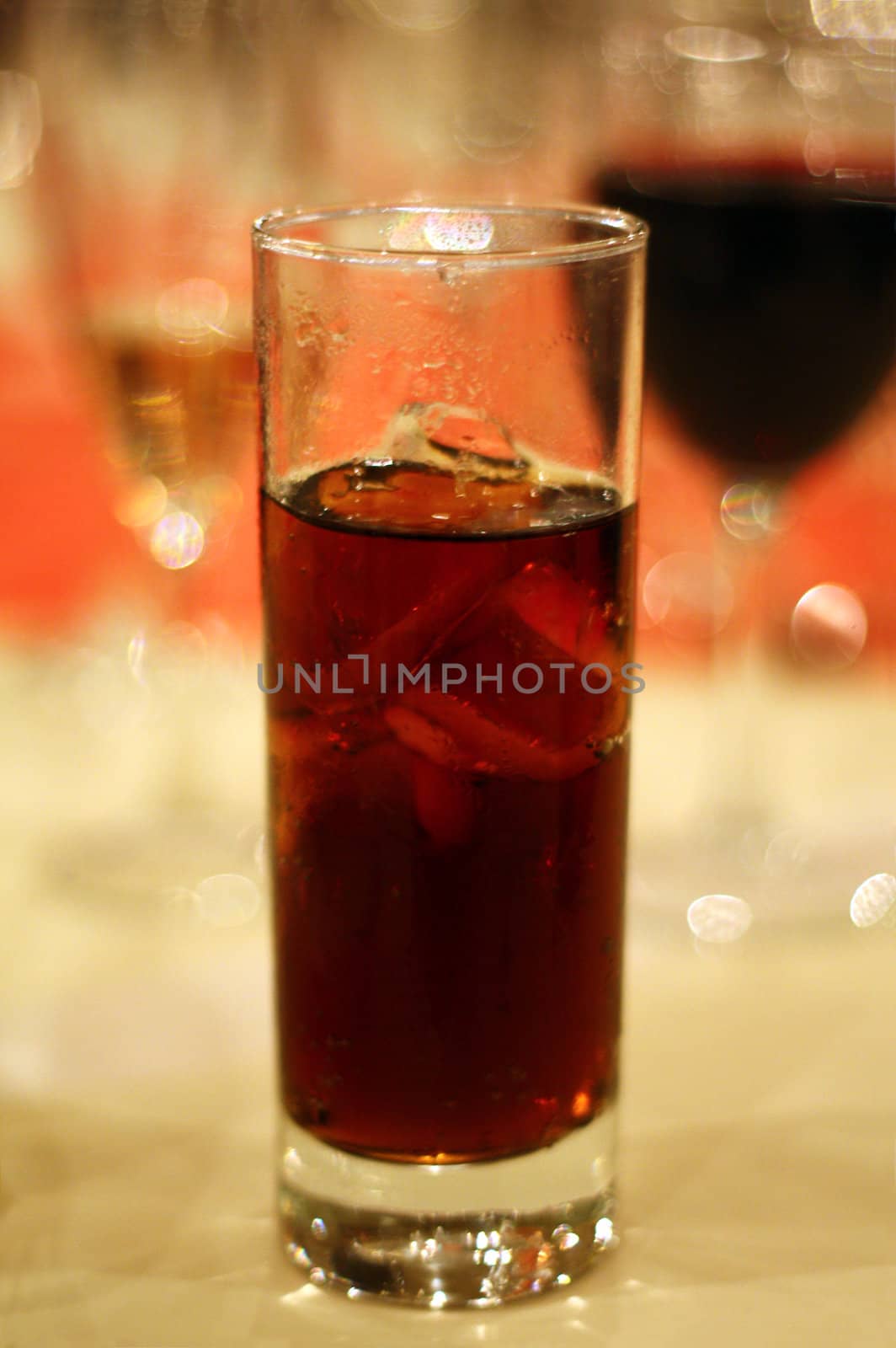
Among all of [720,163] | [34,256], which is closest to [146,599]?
[34,256]

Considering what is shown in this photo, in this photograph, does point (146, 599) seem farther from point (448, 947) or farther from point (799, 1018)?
point (448, 947)

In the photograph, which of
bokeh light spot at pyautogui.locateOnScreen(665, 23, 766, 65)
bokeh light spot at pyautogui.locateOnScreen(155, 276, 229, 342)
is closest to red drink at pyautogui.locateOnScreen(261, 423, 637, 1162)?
bokeh light spot at pyautogui.locateOnScreen(155, 276, 229, 342)

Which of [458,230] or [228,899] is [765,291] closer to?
[458,230]

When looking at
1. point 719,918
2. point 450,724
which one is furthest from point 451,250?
point 719,918

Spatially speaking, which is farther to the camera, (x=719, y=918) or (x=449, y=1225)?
(x=719, y=918)

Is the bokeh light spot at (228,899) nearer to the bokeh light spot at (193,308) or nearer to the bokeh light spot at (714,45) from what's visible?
the bokeh light spot at (193,308)

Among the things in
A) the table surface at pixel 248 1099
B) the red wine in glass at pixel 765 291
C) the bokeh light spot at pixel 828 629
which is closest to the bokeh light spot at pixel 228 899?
the table surface at pixel 248 1099

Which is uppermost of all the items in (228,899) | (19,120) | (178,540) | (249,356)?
(19,120)
